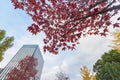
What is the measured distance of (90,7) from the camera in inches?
257

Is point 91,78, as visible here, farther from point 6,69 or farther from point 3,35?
point 6,69

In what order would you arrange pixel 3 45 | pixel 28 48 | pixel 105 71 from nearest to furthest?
pixel 3 45
pixel 105 71
pixel 28 48

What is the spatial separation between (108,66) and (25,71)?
10.4 meters

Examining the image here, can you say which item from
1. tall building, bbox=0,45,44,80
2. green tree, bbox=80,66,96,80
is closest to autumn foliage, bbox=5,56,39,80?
green tree, bbox=80,66,96,80

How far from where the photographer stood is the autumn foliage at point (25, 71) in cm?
2654

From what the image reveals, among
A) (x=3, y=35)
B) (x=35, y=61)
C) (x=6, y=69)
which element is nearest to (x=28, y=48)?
(x=6, y=69)

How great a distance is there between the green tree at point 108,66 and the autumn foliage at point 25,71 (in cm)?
832

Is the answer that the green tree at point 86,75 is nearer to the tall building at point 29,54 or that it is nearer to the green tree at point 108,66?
the green tree at point 108,66

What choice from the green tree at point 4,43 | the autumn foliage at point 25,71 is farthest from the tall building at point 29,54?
the green tree at point 4,43

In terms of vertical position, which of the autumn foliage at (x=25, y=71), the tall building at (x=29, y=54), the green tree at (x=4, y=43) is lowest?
the green tree at (x=4, y=43)

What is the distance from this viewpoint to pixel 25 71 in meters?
27.2

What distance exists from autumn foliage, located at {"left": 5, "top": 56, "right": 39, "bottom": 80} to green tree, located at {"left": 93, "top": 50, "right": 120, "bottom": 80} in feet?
27.3

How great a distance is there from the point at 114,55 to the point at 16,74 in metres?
12.5

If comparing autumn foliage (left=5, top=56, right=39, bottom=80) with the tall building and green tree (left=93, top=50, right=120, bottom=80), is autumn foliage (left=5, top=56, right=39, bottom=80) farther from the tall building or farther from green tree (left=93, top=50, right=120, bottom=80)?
the tall building
